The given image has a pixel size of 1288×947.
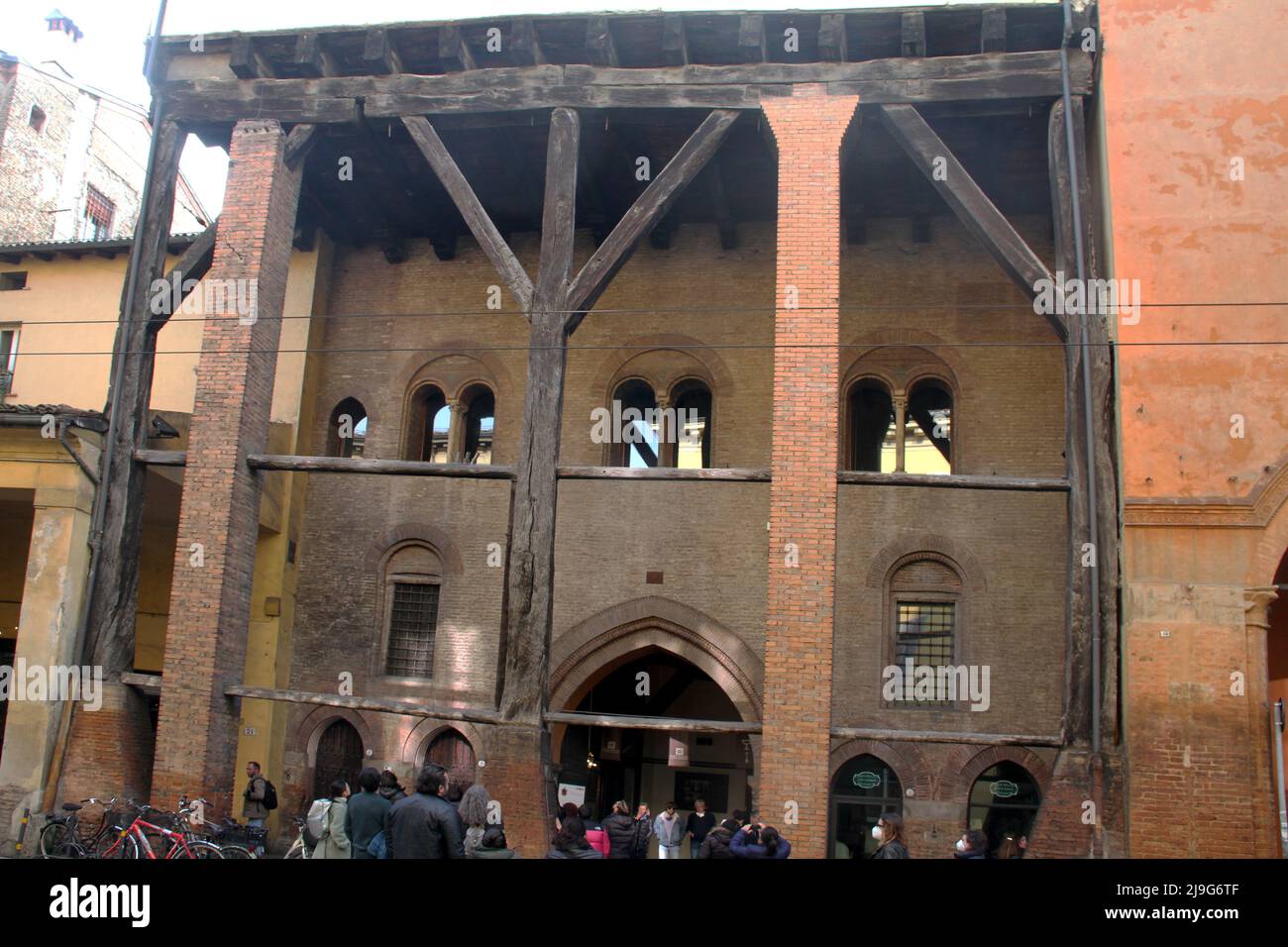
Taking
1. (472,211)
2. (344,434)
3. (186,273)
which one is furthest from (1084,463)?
(344,434)

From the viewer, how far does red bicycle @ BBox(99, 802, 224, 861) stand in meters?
11.0

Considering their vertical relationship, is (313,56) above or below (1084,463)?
above

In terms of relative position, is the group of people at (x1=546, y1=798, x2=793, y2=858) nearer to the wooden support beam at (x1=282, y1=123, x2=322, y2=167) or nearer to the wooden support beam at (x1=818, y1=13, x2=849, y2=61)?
the wooden support beam at (x1=818, y1=13, x2=849, y2=61)

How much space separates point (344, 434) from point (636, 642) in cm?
536

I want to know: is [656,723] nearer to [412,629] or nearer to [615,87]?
[412,629]

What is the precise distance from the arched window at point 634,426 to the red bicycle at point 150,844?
7.83 meters

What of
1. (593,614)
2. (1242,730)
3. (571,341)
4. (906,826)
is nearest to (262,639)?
A: (593,614)

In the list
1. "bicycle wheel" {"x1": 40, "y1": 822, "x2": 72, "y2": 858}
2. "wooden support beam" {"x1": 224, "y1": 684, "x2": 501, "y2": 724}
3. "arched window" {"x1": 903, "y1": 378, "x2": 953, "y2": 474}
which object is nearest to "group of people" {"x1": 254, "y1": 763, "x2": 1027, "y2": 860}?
"wooden support beam" {"x1": 224, "y1": 684, "x2": 501, "y2": 724}

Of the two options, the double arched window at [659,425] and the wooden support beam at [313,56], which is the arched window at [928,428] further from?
the wooden support beam at [313,56]

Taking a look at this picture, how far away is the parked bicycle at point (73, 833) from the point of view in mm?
11766

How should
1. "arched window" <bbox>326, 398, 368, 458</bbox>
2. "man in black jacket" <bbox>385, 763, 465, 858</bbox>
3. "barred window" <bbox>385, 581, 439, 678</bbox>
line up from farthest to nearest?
"arched window" <bbox>326, 398, 368, 458</bbox>
"barred window" <bbox>385, 581, 439, 678</bbox>
"man in black jacket" <bbox>385, 763, 465, 858</bbox>

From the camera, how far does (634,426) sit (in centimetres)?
1759

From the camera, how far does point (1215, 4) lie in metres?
12.8

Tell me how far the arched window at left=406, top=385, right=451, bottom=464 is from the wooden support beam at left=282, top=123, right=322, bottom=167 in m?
4.35
